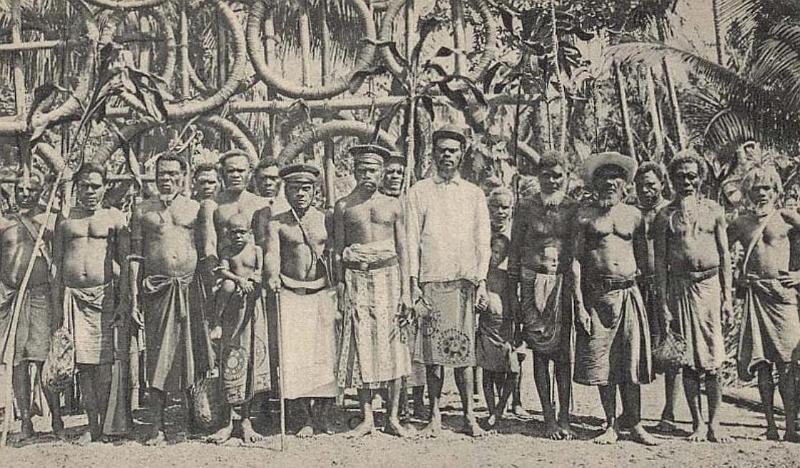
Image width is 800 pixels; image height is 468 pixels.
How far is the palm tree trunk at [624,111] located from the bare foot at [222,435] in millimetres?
2867

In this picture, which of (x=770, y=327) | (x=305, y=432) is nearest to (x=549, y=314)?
(x=770, y=327)

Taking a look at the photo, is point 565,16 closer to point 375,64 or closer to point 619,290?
point 375,64

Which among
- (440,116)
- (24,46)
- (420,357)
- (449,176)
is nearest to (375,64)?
(440,116)

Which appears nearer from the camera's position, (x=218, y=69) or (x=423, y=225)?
(x=423, y=225)

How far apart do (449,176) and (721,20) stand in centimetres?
197

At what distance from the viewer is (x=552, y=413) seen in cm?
512

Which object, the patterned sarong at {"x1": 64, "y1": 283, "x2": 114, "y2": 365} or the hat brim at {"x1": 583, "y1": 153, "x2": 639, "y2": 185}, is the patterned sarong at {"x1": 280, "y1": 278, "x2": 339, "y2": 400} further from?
the hat brim at {"x1": 583, "y1": 153, "x2": 639, "y2": 185}

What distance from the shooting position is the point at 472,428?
5.08m

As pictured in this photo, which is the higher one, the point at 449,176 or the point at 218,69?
the point at 218,69

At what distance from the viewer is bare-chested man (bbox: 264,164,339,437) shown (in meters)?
5.04

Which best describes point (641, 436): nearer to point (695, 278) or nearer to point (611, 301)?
point (611, 301)

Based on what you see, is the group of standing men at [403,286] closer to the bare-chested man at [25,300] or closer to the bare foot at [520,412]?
the bare-chested man at [25,300]

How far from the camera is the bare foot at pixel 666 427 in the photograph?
5.18m

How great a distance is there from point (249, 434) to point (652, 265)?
248cm
